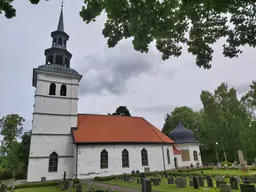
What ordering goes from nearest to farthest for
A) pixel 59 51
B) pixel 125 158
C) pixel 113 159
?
pixel 113 159, pixel 125 158, pixel 59 51

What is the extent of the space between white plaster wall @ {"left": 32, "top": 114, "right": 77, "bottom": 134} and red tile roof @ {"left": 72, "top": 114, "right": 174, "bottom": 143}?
39.9 inches

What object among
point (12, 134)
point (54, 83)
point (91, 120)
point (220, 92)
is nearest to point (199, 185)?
point (91, 120)

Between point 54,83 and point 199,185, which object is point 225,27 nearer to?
point 199,185

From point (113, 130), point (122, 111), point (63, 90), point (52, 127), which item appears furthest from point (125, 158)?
point (122, 111)

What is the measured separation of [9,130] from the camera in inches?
1474

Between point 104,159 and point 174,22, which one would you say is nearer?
point 174,22

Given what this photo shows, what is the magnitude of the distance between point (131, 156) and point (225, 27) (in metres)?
20.5

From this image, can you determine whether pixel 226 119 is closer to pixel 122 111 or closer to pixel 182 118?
pixel 182 118

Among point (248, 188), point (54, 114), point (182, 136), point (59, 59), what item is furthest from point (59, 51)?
point (182, 136)

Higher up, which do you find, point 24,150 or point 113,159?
point 24,150

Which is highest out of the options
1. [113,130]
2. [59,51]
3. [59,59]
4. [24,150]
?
[59,51]

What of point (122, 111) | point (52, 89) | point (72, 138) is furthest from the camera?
point (122, 111)

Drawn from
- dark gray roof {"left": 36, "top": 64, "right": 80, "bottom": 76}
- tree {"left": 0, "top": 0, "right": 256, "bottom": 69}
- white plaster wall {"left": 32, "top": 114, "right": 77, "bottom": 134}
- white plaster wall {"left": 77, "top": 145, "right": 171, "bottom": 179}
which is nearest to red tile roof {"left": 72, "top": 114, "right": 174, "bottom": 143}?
white plaster wall {"left": 77, "top": 145, "right": 171, "bottom": 179}

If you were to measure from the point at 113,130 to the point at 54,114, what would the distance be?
7745 mm
